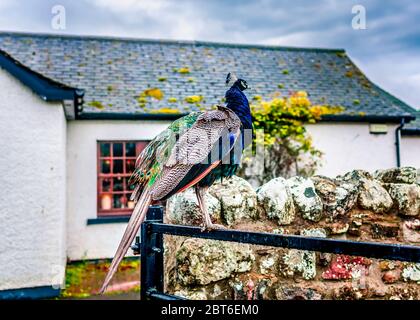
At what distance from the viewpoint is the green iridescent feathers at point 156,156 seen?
2.50 meters

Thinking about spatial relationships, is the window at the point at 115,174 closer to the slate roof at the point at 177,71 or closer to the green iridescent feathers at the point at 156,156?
the slate roof at the point at 177,71

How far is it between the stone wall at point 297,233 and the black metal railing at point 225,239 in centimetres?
65

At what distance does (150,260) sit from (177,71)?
10.6 m

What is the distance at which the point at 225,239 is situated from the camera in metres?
1.79

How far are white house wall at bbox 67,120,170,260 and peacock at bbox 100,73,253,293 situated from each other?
7939 mm

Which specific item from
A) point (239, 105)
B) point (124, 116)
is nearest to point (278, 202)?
point (239, 105)

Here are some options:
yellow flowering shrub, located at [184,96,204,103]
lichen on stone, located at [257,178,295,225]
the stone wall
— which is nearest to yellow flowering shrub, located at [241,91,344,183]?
yellow flowering shrub, located at [184,96,204,103]

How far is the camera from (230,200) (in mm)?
2982

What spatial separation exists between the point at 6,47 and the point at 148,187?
11466mm

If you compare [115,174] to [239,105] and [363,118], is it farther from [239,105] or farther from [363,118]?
[239,105]

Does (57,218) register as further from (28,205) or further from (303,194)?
(303,194)

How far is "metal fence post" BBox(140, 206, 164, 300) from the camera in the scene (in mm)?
2121

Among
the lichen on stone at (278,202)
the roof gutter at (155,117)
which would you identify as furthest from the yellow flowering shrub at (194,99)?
the lichen on stone at (278,202)
